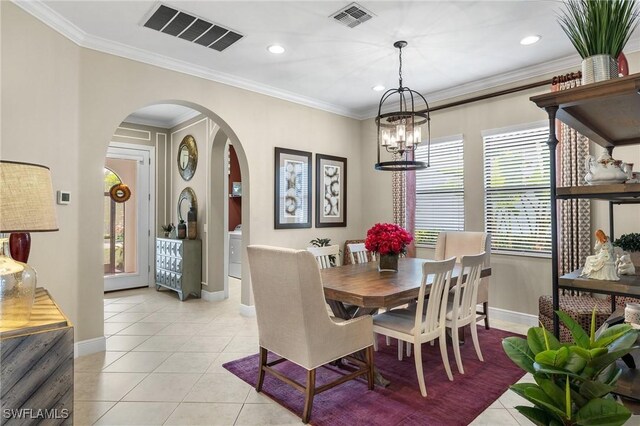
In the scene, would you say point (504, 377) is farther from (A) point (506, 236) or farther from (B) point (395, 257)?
(A) point (506, 236)

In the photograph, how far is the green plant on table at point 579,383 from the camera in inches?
33.0

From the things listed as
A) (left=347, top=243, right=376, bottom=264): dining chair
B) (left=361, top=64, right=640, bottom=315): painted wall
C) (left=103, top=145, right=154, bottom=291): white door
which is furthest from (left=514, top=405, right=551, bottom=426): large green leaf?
(left=103, top=145, right=154, bottom=291): white door

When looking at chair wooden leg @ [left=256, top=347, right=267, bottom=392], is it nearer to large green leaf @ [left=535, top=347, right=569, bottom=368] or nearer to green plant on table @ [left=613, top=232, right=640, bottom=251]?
large green leaf @ [left=535, top=347, right=569, bottom=368]

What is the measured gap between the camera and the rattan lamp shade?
1.52m

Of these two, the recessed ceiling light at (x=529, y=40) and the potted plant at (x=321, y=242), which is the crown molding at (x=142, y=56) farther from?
the recessed ceiling light at (x=529, y=40)

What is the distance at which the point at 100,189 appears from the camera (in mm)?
3424

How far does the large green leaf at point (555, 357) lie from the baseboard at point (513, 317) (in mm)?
3756

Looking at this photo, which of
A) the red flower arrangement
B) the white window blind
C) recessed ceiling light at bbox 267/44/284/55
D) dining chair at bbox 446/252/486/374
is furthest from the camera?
the white window blind

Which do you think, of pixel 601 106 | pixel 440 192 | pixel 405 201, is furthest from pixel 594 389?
pixel 405 201

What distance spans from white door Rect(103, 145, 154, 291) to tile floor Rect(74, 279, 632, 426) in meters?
1.67

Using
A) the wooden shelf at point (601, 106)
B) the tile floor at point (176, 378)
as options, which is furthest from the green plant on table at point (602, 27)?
the tile floor at point (176, 378)

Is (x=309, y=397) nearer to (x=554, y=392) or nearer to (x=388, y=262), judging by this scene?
(x=388, y=262)

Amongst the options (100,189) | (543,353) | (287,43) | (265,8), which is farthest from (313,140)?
(543,353)

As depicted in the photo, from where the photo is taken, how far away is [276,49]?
3566 mm
